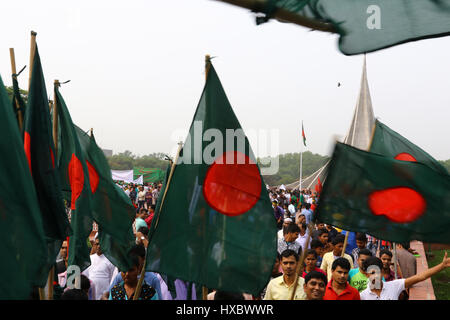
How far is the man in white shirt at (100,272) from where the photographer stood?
491 centimetres

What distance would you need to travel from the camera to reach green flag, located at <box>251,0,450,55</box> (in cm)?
228

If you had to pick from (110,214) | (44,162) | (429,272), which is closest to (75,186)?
(110,214)

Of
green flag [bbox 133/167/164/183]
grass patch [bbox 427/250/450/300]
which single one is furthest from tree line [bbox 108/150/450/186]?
grass patch [bbox 427/250/450/300]

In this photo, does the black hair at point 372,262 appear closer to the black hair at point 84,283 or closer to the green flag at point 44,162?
the black hair at point 84,283

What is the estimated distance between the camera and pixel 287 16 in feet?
7.39

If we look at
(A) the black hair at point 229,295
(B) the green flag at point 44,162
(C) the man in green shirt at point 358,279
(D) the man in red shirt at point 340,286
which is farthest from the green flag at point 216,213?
(C) the man in green shirt at point 358,279

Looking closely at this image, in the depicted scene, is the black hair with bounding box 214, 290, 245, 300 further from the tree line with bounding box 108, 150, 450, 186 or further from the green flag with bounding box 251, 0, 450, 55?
the tree line with bounding box 108, 150, 450, 186

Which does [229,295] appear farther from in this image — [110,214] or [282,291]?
[110,214]

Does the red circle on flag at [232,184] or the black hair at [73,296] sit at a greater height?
the red circle on flag at [232,184]

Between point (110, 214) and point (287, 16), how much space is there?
3374 mm

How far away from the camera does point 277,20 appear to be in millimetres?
2223

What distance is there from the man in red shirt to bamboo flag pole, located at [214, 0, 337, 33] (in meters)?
2.46

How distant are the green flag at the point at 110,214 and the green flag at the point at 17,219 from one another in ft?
6.87
